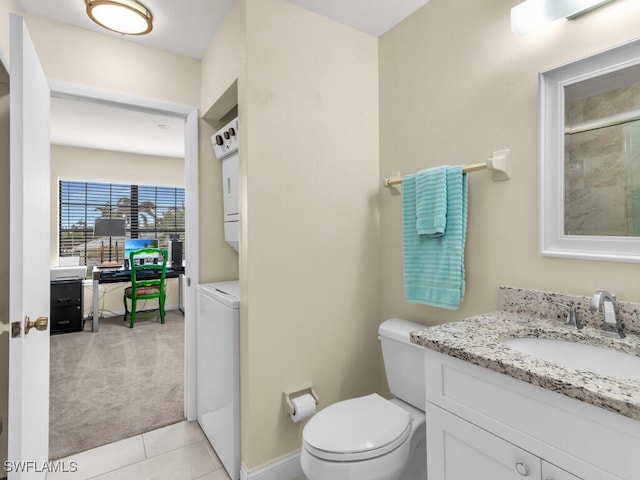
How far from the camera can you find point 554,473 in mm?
796

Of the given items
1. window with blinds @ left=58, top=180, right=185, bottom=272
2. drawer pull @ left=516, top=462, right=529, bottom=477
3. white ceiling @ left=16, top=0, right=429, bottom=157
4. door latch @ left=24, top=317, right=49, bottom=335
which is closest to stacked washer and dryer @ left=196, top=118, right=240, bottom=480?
white ceiling @ left=16, top=0, right=429, bottom=157

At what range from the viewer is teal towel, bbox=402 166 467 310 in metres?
1.50

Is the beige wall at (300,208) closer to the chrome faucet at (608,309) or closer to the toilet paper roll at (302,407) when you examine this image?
the toilet paper roll at (302,407)

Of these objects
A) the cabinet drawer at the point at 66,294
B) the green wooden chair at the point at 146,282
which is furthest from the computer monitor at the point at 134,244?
the cabinet drawer at the point at 66,294

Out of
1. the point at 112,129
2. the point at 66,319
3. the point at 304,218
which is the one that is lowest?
the point at 66,319

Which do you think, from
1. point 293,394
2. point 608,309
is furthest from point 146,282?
point 608,309

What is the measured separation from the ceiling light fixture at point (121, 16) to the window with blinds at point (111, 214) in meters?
3.90

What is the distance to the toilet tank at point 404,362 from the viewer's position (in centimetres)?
150

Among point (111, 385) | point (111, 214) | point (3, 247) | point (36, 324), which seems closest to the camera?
point (36, 324)

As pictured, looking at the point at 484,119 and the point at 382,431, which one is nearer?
the point at 382,431

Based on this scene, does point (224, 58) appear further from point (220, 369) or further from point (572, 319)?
point (572, 319)

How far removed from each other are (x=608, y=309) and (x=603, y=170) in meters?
0.47

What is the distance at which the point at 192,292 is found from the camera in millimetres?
2201

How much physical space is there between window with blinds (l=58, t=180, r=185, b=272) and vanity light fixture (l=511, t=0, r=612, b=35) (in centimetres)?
534
